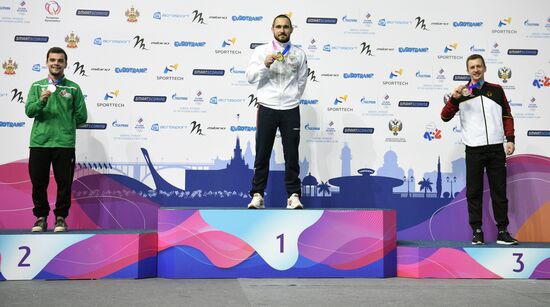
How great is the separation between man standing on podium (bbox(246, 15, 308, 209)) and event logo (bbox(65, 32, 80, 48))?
175 cm

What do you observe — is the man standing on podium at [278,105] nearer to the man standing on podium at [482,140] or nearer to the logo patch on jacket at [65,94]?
the man standing on podium at [482,140]

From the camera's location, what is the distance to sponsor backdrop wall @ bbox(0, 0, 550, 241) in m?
5.03

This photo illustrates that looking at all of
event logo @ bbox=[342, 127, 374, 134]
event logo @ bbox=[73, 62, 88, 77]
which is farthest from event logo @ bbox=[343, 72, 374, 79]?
event logo @ bbox=[73, 62, 88, 77]

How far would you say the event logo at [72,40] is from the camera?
5.05 m

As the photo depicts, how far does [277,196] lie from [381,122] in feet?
3.90

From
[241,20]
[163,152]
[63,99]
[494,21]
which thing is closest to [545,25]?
[494,21]

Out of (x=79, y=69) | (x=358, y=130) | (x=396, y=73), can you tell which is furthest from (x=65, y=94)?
(x=396, y=73)

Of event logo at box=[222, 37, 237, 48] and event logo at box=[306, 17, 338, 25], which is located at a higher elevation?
event logo at box=[306, 17, 338, 25]

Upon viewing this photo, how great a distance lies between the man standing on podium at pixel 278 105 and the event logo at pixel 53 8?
1.98 metres

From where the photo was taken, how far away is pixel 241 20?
5207mm

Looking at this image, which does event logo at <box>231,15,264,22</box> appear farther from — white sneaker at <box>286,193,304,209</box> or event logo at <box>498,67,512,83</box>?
event logo at <box>498,67,512,83</box>

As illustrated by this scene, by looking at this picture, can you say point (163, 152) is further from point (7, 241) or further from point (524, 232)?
point (524, 232)

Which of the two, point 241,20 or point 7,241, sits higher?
point 241,20

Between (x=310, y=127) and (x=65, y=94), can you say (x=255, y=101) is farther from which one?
(x=65, y=94)
